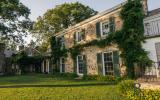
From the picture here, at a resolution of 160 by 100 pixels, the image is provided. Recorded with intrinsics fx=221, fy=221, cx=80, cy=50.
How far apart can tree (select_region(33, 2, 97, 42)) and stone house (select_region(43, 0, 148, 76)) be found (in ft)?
66.8

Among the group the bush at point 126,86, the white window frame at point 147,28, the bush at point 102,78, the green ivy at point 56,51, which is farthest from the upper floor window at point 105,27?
the bush at point 126,86

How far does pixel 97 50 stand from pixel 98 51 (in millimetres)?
213

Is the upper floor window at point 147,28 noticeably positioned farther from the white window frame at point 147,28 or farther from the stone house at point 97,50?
the stone house at point 97,50

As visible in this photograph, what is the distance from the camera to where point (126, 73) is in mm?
17734

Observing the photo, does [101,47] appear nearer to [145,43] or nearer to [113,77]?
[113,77]

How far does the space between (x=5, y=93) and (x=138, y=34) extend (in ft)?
34.0

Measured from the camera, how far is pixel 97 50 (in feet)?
70.1

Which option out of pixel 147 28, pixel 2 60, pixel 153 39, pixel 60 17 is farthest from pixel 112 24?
pixel 60 17

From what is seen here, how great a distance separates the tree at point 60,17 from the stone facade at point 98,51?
21209 mm

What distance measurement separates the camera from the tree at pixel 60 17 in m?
47.2

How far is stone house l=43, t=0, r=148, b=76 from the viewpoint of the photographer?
753 inches

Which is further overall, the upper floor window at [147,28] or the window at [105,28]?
the window at [105,28]

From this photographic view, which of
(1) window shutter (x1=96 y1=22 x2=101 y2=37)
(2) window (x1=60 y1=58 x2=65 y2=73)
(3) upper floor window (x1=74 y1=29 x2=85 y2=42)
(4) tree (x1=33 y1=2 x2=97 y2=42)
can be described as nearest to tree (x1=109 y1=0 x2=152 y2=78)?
(1) window shutter (x1=96 y1=22 x2=101 y2=37)

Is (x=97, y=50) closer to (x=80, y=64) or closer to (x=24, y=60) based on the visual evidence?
(x=80, y=64)
